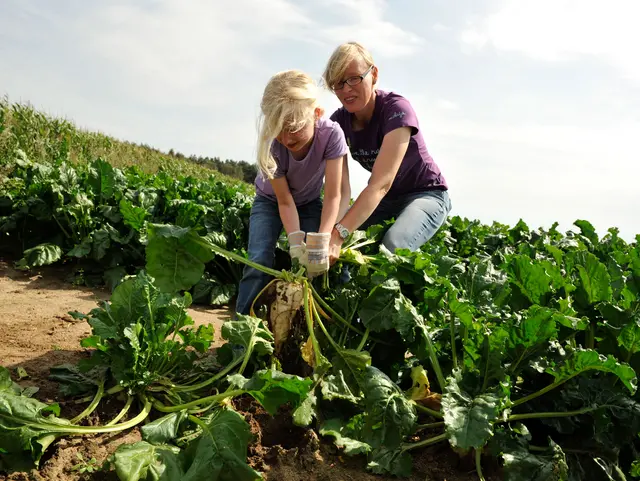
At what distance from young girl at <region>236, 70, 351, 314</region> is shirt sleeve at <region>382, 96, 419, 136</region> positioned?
0.41m

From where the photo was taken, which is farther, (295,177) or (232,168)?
(232,168)

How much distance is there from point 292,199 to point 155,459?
5.88ft

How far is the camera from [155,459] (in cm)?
210

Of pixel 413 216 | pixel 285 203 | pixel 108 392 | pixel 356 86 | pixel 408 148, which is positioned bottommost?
pixel 108 392

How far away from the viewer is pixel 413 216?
3734 millimetres

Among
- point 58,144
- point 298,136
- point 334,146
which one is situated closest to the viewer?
point 298,136

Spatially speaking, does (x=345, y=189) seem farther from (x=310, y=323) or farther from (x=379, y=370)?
(x=379, y=370)

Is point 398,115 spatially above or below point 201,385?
above

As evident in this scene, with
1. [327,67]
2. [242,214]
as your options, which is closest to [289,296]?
[327,67]

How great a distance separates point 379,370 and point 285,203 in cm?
140

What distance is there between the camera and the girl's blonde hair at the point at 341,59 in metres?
3.52

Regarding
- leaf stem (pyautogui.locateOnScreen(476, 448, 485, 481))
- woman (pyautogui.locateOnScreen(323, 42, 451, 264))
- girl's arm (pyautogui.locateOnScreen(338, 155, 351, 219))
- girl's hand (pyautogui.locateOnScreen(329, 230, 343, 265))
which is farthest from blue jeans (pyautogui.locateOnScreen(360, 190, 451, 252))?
leaf stem (pyautogui.locateOnScreen(476, 448, 485, 481))

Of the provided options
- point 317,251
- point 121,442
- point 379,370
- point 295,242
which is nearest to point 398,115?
point 295,242

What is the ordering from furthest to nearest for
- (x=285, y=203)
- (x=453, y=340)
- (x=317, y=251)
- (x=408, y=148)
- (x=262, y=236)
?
(x=408, y=148), (x=262, y=236), (x=285, y=203), (x=317, y=251), (x=453, y=340)
